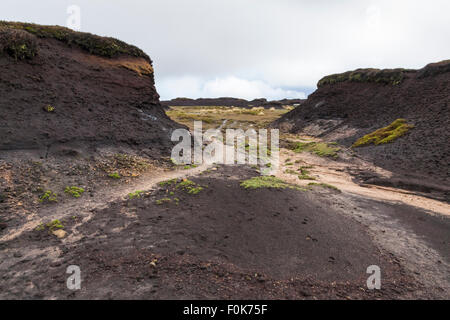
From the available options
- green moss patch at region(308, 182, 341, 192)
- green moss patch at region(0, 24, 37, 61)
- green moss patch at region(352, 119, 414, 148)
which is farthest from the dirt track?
green moss patch at region(352, 119, 414, 148)

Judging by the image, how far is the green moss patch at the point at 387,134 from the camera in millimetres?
23359

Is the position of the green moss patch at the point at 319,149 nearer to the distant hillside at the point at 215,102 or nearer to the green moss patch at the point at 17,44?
the green moss patch at the point at 17,44

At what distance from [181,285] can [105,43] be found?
22.5 metres

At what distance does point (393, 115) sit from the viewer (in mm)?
28344

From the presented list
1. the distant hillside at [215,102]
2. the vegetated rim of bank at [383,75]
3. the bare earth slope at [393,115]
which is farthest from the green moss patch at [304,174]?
the distant hillside at [215,102]

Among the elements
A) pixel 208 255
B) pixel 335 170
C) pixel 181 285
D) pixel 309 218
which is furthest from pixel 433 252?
pixel 335 170

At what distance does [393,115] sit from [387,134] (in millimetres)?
5286

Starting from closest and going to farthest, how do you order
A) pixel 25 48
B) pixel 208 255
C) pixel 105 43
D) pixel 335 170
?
Result: 1. pixel 208 255
2. pixel 25 48
3. pixel 335 170
4. pixel 105 43

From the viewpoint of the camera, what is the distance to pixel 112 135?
16531mm

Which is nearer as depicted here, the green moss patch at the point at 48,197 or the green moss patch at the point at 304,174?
the green moss patch at the point at 48,197

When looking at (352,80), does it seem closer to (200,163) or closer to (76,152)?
(200,163)

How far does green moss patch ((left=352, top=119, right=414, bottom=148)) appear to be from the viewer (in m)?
Answer: 23.4

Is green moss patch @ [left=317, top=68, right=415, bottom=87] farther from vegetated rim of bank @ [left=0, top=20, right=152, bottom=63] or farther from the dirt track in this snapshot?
vegetated rim of bank @ [left=0, top=20, right=152, bottom=63]

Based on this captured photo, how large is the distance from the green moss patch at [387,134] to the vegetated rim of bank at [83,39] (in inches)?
958
